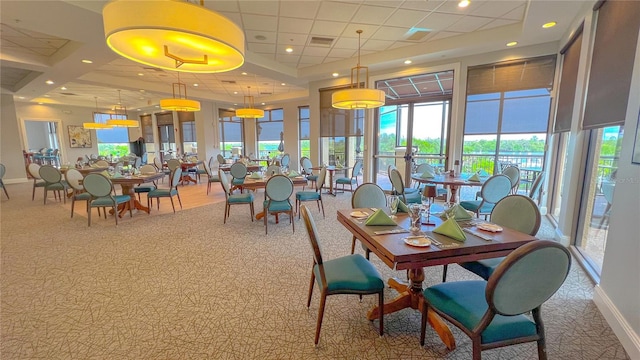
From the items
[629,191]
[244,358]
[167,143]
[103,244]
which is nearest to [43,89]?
[167,143]

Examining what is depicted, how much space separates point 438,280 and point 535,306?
1.47m

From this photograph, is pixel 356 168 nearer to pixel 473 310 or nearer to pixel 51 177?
pixel 473 310

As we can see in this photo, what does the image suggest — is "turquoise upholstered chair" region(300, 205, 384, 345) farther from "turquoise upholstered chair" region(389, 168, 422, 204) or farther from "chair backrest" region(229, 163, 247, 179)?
"chair backrest" region(229, 163, 247, 179)

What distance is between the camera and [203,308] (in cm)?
235

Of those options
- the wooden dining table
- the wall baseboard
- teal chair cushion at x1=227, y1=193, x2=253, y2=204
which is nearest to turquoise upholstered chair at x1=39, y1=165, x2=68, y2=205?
teal chair cushion at x1=227, y1=193, x2=253, y2=204

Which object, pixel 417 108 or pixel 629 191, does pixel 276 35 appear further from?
pixel 629 191

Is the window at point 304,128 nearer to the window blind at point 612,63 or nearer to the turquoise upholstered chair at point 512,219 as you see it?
the window blind at point 612,63

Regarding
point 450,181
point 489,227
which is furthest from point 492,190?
point 489,227

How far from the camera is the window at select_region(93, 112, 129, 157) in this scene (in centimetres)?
1410

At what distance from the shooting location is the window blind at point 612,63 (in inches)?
91.7

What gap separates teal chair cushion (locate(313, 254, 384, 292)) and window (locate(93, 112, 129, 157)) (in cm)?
1589

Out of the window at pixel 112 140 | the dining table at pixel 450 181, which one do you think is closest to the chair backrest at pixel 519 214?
the dining table at pixel 450 181

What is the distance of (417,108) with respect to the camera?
655cm

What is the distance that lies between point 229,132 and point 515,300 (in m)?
13.0
